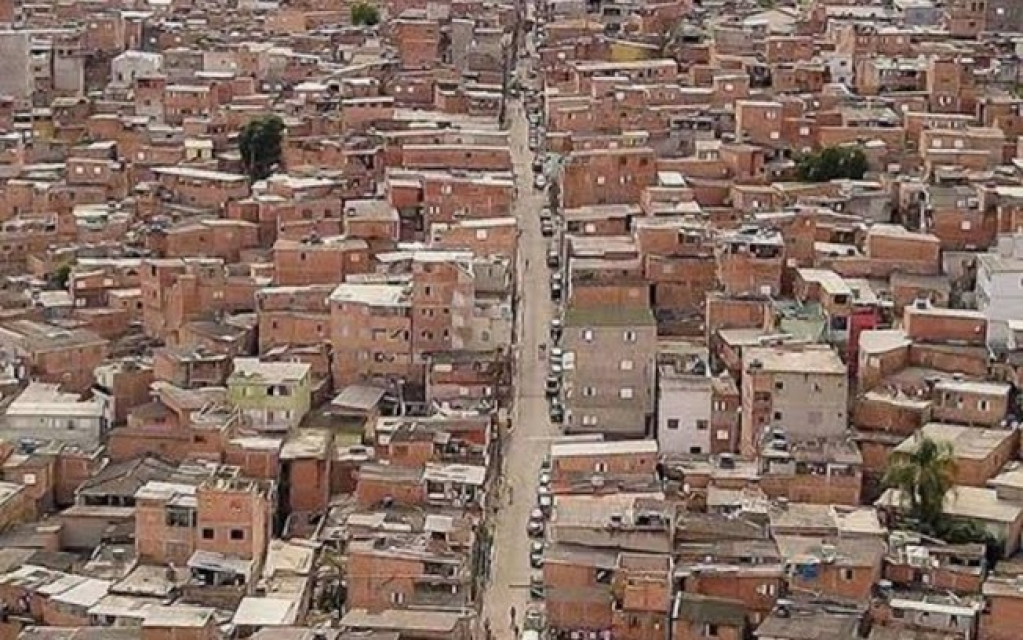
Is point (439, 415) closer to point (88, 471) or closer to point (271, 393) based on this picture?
point (271, 393)

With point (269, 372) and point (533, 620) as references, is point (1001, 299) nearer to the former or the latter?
point (533, 620)

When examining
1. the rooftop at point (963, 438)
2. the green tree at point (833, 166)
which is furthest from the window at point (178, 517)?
the green tree at point (833, 166)

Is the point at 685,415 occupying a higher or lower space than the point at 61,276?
lower

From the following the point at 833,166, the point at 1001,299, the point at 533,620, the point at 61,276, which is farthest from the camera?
the point at 833,166

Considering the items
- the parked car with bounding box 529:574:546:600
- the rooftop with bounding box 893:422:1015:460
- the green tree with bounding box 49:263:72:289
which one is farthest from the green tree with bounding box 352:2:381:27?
the parked car with bounding box 529:574:546:600

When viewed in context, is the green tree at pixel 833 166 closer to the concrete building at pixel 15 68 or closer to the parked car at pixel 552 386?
the parked car at pixel 552 386

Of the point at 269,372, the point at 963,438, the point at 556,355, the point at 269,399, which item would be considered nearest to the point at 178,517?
the point at 269,399

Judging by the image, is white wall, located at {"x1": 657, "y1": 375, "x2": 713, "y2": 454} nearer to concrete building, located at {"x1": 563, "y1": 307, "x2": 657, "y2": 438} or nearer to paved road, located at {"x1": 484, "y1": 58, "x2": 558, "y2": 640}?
concrete building, located at {"x1": 563, "y1": 307, "x2": 657, "y2": 438}
